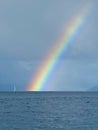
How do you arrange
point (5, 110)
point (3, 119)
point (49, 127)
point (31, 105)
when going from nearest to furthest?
point (49, 127), point (3, 119), point (5, 110), point (31, 105)

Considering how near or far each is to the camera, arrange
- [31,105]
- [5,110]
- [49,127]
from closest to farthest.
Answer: [49,127] → [5,110] → [31,105]

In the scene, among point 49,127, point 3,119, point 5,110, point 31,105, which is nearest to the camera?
point 49,127

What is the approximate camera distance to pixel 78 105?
2219 inches

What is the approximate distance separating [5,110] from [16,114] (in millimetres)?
2956

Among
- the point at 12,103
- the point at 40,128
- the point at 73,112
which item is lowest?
the point at 40,128

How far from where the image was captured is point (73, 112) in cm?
5341

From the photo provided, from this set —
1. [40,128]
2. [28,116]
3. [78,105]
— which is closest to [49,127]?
[40,128]

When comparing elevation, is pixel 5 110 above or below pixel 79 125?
above

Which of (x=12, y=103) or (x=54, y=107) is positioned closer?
(x=54, y=107)

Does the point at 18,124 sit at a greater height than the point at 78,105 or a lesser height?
lesser

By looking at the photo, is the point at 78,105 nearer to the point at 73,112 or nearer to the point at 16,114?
the point at 73,112

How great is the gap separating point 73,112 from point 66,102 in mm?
6930

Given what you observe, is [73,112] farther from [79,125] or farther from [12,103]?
[12,103]

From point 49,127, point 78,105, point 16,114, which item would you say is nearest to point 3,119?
point 16,114
